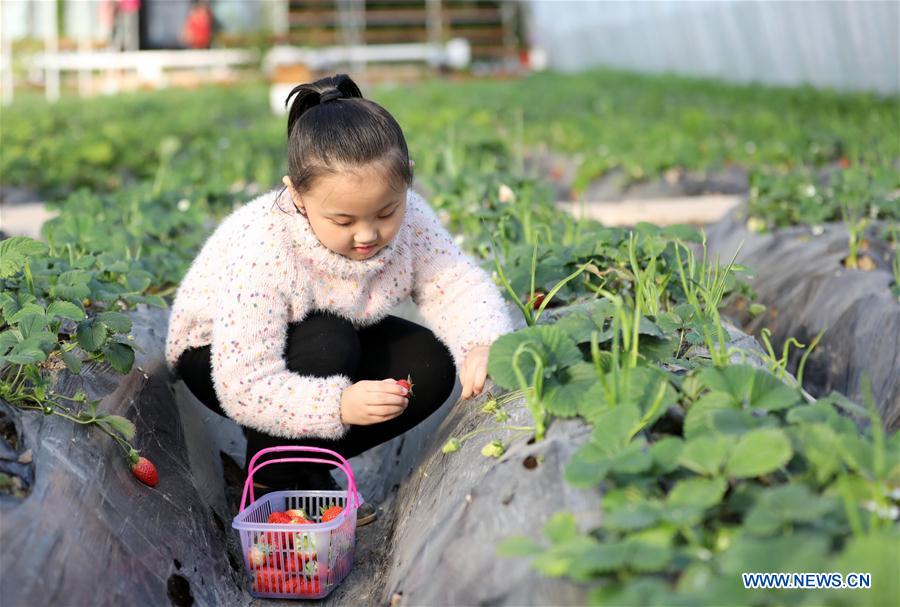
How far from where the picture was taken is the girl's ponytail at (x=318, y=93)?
7.38 feet

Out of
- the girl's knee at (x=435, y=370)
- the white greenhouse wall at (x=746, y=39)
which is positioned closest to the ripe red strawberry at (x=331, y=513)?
the girl's knee at (x=435, y=370)

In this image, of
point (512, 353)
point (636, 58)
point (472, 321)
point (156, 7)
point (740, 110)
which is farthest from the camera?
point (156, 7)

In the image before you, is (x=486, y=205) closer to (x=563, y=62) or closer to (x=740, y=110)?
(x=740, y=110)

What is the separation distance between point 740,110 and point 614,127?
1.74 meters

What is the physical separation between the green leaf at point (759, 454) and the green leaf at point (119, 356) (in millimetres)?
1234

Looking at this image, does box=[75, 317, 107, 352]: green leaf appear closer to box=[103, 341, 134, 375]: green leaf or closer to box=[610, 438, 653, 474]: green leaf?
box=[103, 341, 134, 375]: green leaf

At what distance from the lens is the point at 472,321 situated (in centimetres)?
238

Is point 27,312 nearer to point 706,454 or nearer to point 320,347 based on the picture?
point 320,347

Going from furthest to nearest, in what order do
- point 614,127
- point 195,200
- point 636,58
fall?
point 636,58, point 614,127, point 195,200

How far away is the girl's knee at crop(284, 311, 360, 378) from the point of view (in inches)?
90.8

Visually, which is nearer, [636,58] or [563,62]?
[636,58]

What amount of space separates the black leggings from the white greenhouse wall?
838 cm

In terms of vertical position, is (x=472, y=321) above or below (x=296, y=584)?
above

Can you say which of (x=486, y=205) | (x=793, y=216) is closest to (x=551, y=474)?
(x=486, y=205)
